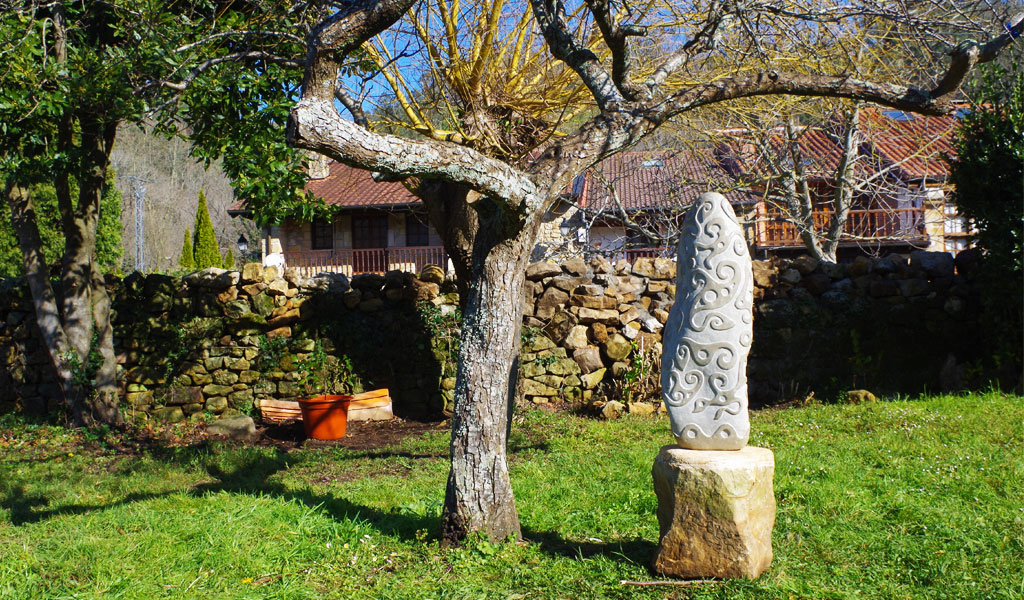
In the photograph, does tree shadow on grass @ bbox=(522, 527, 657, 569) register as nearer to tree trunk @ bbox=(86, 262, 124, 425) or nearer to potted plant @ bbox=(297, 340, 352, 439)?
potted plant @ bbox=(297, 340, 352, 439)

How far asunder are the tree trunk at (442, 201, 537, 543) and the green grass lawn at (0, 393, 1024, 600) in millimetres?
166

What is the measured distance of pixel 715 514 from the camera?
3.29m

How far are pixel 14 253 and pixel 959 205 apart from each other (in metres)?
18.4

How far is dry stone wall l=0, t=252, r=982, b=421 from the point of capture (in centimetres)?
834

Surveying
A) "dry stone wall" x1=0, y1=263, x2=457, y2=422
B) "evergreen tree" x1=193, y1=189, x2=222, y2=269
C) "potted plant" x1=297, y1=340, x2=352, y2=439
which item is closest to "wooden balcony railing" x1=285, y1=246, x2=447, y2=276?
"evergreen tree" x1=193, y1=189, x2=222, y2=269

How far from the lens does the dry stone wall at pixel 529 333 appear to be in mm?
8336

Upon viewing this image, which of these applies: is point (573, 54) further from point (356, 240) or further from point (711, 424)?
point (356, 240)

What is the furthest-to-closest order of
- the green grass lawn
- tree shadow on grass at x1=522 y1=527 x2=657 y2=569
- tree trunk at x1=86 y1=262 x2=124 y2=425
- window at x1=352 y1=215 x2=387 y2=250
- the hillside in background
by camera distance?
the hillside in background, window at x1=352 y1=215 x2=387 y2=250, tree trunk at x1=86 y1=262 x2=124 y2=425, tree shadow on grass at x1=522 y1=527 x2=657 y2=569, the green grass lawn

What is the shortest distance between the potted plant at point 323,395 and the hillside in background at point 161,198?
19374 mm

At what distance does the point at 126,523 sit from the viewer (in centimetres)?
443

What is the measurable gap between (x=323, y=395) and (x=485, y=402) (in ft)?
15.6

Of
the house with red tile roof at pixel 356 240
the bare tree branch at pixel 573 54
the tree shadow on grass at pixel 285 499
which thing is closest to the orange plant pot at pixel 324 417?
the tree shadow on grass at pixel 285 499

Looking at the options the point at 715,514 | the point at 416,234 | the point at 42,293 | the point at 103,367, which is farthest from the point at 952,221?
the point at 42,293

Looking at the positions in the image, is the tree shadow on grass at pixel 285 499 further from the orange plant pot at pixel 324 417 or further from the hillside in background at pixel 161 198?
the hillside in background at pixel 161 198
